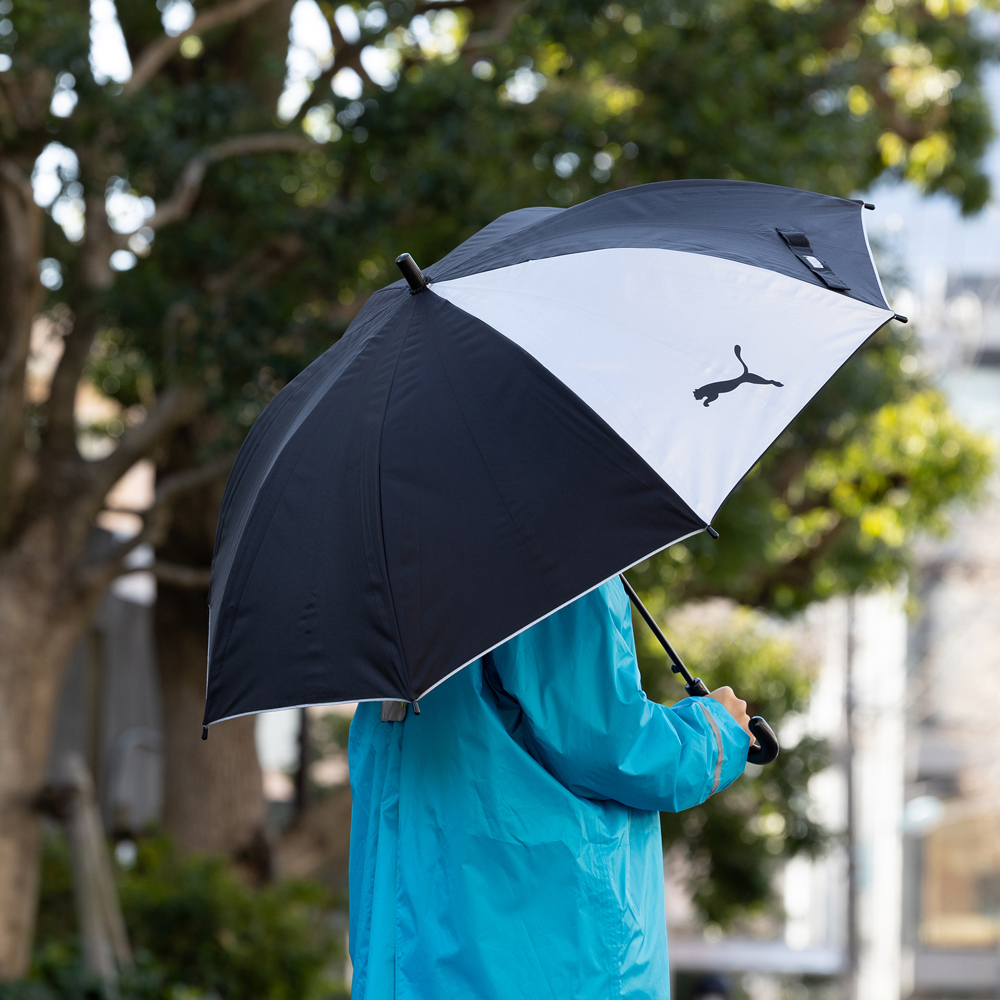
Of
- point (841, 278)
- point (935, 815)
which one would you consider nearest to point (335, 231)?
point (841, 278)

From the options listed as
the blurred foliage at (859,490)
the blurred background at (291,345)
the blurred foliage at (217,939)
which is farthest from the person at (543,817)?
the blurred foliage at (859,490)

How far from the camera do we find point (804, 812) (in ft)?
35.3

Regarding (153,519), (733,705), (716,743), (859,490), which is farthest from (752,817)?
(716,743)

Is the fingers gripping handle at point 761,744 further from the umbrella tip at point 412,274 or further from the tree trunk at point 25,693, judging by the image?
the tree trunk at point 25,693

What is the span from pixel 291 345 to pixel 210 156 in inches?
42.1

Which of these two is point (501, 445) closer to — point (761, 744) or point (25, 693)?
point (761, 744)

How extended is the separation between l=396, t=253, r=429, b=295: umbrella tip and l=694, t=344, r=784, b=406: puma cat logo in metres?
0.54

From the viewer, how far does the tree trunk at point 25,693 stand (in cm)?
654

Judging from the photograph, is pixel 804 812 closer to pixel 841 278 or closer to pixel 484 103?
pixel 484 103

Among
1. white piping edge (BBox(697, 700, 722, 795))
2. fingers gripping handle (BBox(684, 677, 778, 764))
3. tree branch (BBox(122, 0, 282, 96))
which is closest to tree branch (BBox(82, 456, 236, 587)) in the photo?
tree branch (BBox(122, 0, 282, 96))

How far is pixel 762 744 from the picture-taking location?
7.50 feet

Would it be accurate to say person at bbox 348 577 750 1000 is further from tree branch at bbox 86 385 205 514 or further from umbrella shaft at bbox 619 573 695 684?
tree branch at bbox 86 385 205 514

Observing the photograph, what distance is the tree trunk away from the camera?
6.54 m

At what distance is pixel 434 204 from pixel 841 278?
178 inches
